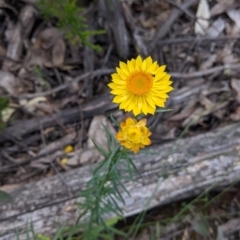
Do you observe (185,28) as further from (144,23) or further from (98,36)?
(98,36)

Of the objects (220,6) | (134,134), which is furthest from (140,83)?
(220,6)

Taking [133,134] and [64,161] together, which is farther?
[64,161]

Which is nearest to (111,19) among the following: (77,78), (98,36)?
(98,36)

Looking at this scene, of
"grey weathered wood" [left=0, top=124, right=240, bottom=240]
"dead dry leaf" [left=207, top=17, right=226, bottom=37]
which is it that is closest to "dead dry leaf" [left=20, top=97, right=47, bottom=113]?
"grey weathered wood" [left=0, top=124, right=240, bottom=240]

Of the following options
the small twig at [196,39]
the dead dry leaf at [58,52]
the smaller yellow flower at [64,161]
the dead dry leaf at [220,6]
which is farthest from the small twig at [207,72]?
the smaller yellow flower at [64,161]

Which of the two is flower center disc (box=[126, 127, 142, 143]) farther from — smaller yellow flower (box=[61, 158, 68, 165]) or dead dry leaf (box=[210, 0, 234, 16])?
dead dry leaf (box=[210, 0, 234, 16])

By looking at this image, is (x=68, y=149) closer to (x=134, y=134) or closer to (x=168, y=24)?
(x=168, y=24)
